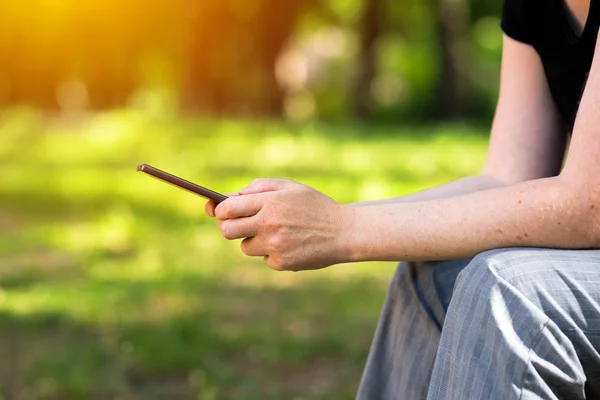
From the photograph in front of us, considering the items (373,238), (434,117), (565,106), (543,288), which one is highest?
(434,117)

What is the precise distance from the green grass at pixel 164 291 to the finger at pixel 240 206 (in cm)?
171

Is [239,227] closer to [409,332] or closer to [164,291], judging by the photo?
[409,332]

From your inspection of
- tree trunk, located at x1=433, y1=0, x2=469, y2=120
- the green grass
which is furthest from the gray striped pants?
tree trunk, located at x1=433, y1=0, x2=469, y2=120

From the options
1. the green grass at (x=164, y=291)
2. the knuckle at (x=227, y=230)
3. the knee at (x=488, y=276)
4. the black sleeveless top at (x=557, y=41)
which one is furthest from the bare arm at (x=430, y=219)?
the green grass at (x=164, y=291)

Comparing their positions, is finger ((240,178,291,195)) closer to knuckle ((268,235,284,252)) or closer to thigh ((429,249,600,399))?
knuckle ((268,235,284,252))

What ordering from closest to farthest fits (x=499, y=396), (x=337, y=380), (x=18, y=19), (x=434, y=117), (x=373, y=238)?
(x=499, y=396)
(x=373, y=238)
(x=337, y=380)
(x=434, y=117)
(x=18, y=19)

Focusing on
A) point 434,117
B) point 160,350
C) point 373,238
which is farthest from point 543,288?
point 434,117

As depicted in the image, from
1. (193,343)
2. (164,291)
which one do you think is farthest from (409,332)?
(164,291)

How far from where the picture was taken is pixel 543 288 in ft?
5.78

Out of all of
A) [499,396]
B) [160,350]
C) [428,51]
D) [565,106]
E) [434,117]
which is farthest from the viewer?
[428,51]

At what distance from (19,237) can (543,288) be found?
5.41 m

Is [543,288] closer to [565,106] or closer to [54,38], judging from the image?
[565,106]

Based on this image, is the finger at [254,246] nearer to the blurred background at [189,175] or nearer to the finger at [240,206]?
the finger at [240,206]

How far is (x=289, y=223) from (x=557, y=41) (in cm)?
72
